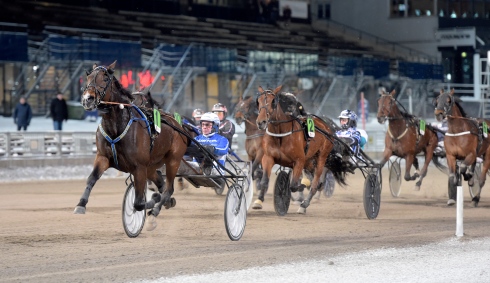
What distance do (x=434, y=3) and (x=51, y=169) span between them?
31.5 metres

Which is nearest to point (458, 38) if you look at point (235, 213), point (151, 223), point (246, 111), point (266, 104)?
point (246, 111)

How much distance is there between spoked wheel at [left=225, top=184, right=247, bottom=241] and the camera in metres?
10.1

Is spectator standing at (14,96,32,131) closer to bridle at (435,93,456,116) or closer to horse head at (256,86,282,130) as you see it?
bridle at (435,93,456,116)

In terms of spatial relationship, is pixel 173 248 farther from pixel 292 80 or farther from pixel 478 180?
pixel 292 80

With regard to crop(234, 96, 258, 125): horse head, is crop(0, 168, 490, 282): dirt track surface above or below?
below

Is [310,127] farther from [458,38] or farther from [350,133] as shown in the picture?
[458,38]

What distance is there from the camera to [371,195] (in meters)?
13.3

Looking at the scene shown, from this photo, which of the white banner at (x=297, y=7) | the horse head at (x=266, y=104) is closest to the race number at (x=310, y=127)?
the horse head at (x=266, y=104)

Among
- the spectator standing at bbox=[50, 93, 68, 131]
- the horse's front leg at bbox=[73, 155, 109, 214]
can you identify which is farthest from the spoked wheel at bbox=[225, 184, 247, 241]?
the spectator standing at bbox=[50, 93, 68, 131]

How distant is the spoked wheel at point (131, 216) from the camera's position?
10281 mm

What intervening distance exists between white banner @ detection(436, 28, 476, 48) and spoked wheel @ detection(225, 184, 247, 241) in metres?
38.3

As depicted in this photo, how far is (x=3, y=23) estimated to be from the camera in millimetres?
31312

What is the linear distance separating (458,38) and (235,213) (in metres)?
38.8

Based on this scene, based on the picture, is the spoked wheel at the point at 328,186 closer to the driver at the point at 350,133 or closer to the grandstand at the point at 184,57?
the driver at the point at 350,133
